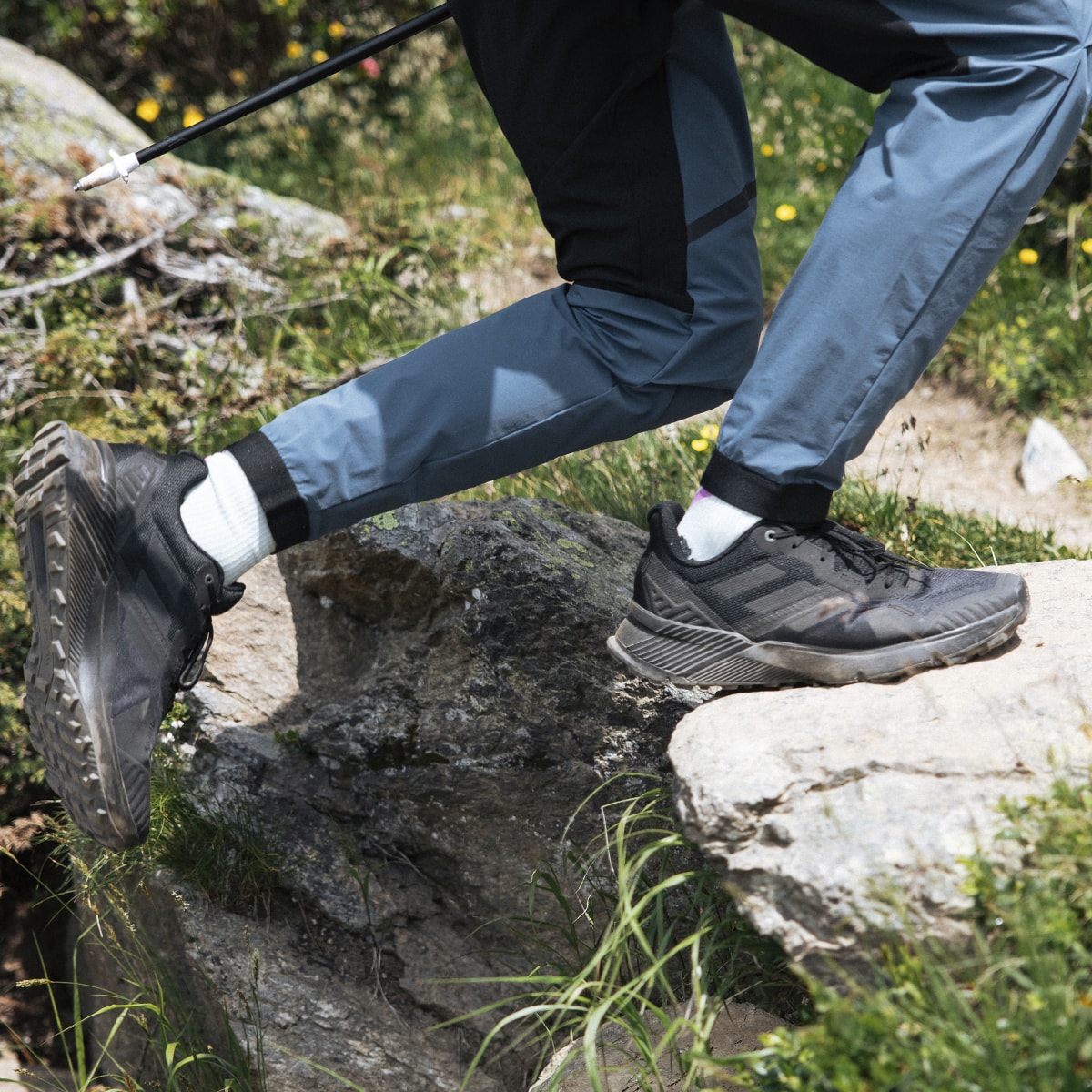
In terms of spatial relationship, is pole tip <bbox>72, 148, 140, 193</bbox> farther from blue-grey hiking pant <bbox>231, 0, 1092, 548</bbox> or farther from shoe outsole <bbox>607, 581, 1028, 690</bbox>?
shoe outsole <bbox>607, 581, 1028, 690</bbox>

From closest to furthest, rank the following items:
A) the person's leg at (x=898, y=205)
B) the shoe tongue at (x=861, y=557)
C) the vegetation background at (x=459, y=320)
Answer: the vegetation background at (x=459, y=320), the person's leg at (x=898, y=205), the shoe tongue at (x=861, y=557)

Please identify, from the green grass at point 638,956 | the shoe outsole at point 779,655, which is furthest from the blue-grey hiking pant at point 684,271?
the green grass at point 638,956

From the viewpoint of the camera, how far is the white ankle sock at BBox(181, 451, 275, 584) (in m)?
1.81

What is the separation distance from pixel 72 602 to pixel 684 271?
1.12m

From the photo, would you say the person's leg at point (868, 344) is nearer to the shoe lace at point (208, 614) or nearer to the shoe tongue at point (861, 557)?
the shoe tongue at point (861, 557)

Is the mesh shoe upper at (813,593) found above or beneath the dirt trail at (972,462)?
above

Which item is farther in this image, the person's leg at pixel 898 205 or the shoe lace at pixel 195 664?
the shoe lace at pixel 195 664

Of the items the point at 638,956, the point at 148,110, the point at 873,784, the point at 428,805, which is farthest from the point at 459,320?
the point at 873,784

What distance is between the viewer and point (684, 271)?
183 centimetres

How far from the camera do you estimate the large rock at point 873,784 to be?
55.4 inches

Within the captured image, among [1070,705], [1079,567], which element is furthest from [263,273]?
[1070,705]

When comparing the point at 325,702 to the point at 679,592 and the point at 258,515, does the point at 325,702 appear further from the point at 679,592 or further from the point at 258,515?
the point at 679,592

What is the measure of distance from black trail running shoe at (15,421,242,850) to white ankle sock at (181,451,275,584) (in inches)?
0.6

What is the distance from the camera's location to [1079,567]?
Result: 6.96 feet
